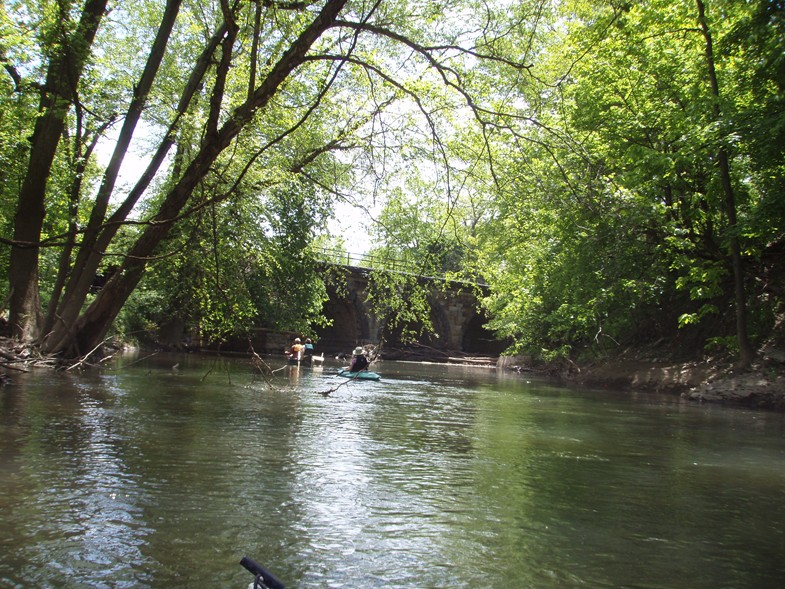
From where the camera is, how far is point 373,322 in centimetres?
4388

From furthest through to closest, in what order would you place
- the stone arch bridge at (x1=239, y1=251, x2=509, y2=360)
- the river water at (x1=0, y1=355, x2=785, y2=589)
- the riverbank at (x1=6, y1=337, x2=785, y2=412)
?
the stone arch bridge at (x1=239, y1=251, x2=509, y2=360), the riverbank at (x1=6, y1=337, x2=785, y2=412), the river water at (x1=0, y1=355, x2=785, y2=589)

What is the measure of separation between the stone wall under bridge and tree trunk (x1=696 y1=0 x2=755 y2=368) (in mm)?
25852

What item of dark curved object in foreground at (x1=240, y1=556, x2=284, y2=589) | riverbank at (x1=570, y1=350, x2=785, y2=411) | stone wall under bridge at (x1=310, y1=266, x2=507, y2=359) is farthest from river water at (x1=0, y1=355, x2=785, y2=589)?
stone wall under bridge at (x1=310, y1=266, x2=507, y2=359)

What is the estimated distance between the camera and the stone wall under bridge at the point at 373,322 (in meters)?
43.1

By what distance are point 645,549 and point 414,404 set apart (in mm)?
9312

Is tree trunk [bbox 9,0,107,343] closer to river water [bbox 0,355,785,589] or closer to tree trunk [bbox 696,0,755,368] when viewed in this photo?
river water [bbox 0,355,785,589]

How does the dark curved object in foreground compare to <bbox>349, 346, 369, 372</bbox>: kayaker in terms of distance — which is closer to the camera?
the dark curved object in foreground

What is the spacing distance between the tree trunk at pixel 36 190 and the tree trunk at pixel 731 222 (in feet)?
40.0

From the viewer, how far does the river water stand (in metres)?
4.04

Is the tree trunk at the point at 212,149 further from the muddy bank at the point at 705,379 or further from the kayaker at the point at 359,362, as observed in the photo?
the muddy bank at the point at 705,379

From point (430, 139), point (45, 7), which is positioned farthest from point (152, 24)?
point (430, 139)

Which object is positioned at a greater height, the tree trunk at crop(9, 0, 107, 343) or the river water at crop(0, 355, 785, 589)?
the tree trunk at crop(9, 0, 107, 343)

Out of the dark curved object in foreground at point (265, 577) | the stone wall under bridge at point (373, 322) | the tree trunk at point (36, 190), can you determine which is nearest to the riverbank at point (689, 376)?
the tree trunk at point (36, 190)

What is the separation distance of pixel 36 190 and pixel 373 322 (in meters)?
31.1
